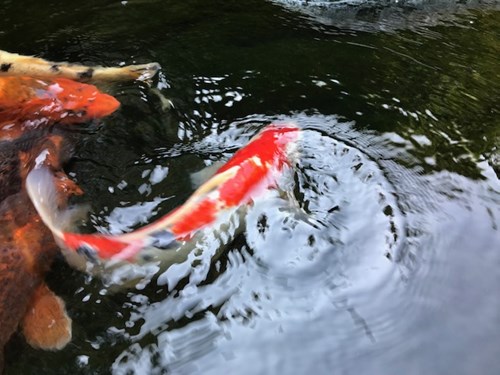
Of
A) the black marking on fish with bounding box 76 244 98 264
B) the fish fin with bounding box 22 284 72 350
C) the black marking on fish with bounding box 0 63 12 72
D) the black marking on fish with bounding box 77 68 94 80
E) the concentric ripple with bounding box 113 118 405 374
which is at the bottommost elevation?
the fish fin with bounding box 22 284 72 350

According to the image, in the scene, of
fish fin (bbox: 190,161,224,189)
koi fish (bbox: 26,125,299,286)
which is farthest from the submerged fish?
fish fin (bbox: 190,161,224,189)

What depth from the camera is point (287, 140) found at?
2.96 meters

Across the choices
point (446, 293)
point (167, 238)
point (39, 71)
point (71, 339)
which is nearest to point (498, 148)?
point (446, 293)

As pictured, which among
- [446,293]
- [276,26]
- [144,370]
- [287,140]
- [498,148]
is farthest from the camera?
[276,26]

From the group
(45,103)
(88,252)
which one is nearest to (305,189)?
(88,252)

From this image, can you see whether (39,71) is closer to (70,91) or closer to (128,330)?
(70,91)

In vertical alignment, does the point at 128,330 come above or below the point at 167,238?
below

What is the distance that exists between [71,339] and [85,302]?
177 millimetres

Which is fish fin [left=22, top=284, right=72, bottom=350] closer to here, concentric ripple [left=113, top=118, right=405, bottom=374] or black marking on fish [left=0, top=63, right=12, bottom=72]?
concentric ripple [left=113, top=118, right=405, bottom=374]

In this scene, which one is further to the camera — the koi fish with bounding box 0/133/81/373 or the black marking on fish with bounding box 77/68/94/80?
the black marking on fish with bounding box 77/68/94/80

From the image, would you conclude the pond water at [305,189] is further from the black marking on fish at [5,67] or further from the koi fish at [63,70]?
the black marking on fish at [5,67]

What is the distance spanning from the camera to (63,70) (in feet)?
11.6

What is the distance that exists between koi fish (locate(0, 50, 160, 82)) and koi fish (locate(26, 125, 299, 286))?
1.12 meters

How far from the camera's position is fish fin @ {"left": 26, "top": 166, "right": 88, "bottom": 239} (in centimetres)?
224
